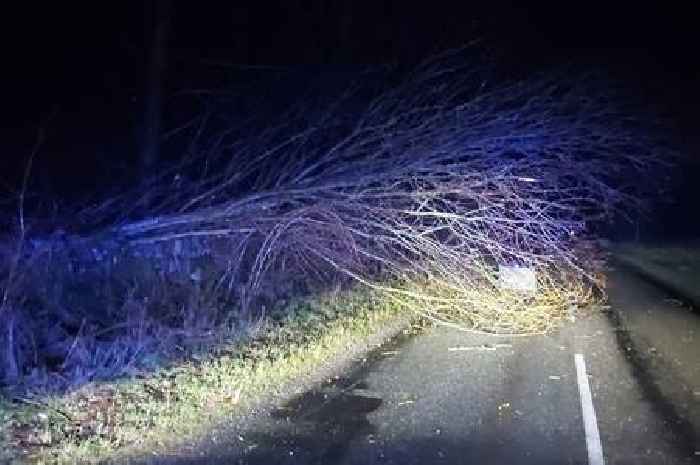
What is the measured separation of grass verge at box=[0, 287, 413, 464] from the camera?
619 centimetres

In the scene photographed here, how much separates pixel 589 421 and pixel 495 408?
3.04 feet

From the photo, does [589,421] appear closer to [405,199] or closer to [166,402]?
[166,402]

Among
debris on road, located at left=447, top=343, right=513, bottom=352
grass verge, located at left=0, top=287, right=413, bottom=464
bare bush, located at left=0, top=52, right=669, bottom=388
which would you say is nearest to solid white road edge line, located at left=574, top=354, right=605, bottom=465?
debris on road, located at left=447, top=343, right=513, bottom=352

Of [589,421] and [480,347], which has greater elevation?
[589,421]

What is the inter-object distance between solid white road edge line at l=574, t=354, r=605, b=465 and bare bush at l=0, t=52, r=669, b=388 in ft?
8.92

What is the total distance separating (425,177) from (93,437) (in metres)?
6.69

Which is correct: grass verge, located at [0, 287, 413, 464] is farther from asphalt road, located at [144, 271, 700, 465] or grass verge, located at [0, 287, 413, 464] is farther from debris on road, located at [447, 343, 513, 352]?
debris on road, located at [447, 343, 513, 352]

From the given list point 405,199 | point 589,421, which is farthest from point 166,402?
point 405,199

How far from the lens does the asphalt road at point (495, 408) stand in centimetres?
647

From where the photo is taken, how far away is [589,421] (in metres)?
7.46

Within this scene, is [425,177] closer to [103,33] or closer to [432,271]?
[432,271]

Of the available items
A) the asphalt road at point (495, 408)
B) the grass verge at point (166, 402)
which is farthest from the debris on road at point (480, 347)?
the grass verge at point (166, 402)

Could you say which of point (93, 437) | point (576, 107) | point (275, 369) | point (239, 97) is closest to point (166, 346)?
point (275, 369)

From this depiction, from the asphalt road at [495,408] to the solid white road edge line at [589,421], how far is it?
0.9 inches
